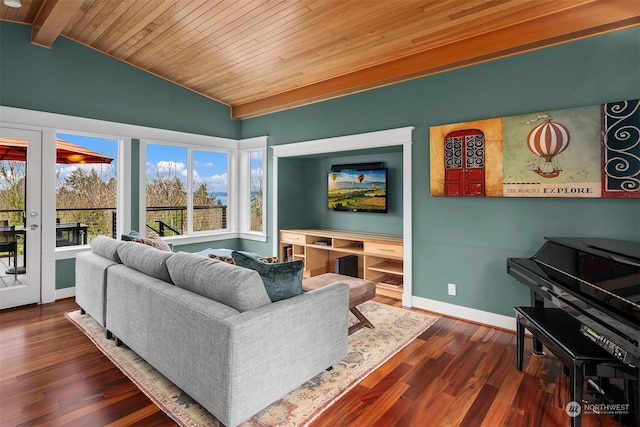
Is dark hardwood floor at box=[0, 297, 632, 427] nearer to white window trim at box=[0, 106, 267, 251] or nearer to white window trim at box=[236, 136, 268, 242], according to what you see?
white window trim at box=[0, 106, 267, 251]

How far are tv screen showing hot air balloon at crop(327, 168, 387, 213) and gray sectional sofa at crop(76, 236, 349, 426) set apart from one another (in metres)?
2.64

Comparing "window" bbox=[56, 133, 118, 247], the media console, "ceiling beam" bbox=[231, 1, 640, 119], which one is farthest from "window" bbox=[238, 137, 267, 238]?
"window" bbox=[56, 133, 118, 247]

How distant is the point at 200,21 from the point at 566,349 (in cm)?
403

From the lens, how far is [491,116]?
3.28 m

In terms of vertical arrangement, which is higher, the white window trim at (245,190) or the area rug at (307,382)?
the white window trim at (245,190)

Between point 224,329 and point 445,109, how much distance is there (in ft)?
10.2

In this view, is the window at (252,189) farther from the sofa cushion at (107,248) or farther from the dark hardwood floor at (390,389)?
the dark hardwood floor at (390,389)

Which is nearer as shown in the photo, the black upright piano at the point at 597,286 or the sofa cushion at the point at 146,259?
the black upright piano at the point at 597,286

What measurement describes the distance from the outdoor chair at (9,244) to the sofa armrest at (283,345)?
12.0ft

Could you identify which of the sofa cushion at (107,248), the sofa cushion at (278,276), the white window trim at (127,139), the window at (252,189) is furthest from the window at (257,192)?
the sofa cushion at (278,276)

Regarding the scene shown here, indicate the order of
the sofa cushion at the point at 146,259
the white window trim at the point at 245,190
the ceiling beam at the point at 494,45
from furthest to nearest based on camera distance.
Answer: the white window trim at the point at 245,190, the ceiling beam at the point at 494,45, the sofa cushion at the point at 146,259

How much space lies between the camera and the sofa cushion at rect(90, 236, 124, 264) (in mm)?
3043

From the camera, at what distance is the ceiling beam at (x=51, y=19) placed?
3.11 metres

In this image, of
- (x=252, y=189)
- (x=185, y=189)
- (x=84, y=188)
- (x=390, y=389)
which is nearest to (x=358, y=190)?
(x=252, y=189)
